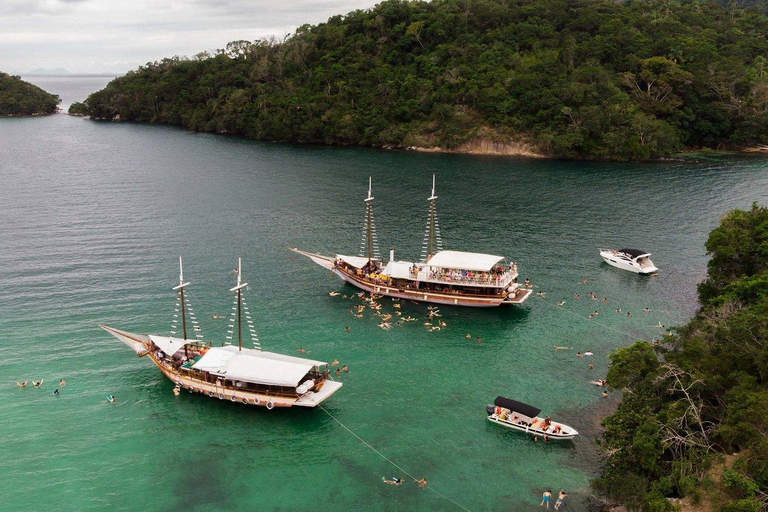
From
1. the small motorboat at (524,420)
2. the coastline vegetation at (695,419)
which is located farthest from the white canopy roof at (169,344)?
the coastline vegetation at (695,419)

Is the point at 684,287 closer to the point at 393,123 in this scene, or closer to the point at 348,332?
the point at 348,332

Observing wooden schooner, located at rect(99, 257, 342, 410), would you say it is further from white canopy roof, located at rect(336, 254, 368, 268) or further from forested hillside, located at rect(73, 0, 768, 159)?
forested hillside, located at rect(73, 0, 768, 159)

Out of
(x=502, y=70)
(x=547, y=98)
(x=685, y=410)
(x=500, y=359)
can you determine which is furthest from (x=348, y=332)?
(x=502, y=70)

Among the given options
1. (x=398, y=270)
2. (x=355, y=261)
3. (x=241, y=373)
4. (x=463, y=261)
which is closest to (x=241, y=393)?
(x=241, y=373)

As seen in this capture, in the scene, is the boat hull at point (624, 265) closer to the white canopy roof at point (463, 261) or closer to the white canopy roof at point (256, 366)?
the white canopy roof at point (463, 261)

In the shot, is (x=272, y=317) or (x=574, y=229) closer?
(x=272, y=317)
